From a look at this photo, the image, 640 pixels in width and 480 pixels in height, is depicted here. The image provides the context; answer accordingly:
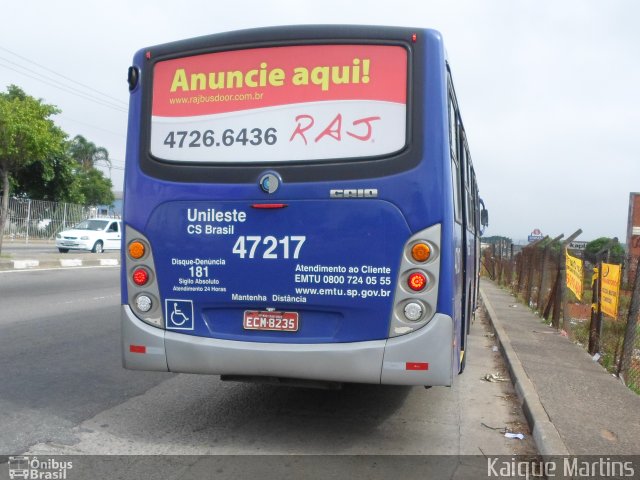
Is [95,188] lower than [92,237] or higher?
higher

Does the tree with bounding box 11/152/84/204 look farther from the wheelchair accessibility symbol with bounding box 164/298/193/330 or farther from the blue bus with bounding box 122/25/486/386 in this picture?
the wheelchair accessibility symbol with bounding box 164/298/193/330

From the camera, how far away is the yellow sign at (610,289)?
777cm

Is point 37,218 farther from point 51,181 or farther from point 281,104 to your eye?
point 281,104

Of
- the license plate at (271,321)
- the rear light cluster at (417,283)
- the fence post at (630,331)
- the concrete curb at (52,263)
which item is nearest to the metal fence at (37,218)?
the concrete curb at (52,263)

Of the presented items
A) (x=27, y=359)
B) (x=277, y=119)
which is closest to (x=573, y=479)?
(x=277, y=119)

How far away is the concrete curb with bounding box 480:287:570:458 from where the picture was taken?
14.9 ft

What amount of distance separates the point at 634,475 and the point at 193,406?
3596 mm

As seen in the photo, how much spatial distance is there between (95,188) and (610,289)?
5010 cm

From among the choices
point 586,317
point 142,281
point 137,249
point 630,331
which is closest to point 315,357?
point 142,281

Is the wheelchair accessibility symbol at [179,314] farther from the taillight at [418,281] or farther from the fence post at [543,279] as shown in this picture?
the fence post at [543,279]

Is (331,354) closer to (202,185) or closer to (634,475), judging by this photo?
(202,185)

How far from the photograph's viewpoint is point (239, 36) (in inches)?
193

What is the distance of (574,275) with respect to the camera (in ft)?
34.8

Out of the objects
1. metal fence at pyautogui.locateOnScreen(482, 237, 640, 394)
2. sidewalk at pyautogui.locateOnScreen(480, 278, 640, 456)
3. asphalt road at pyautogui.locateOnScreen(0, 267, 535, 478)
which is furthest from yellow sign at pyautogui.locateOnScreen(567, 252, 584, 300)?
asphalt road at pyautogui.locateOnScreen(0, 267, 535, 478)
